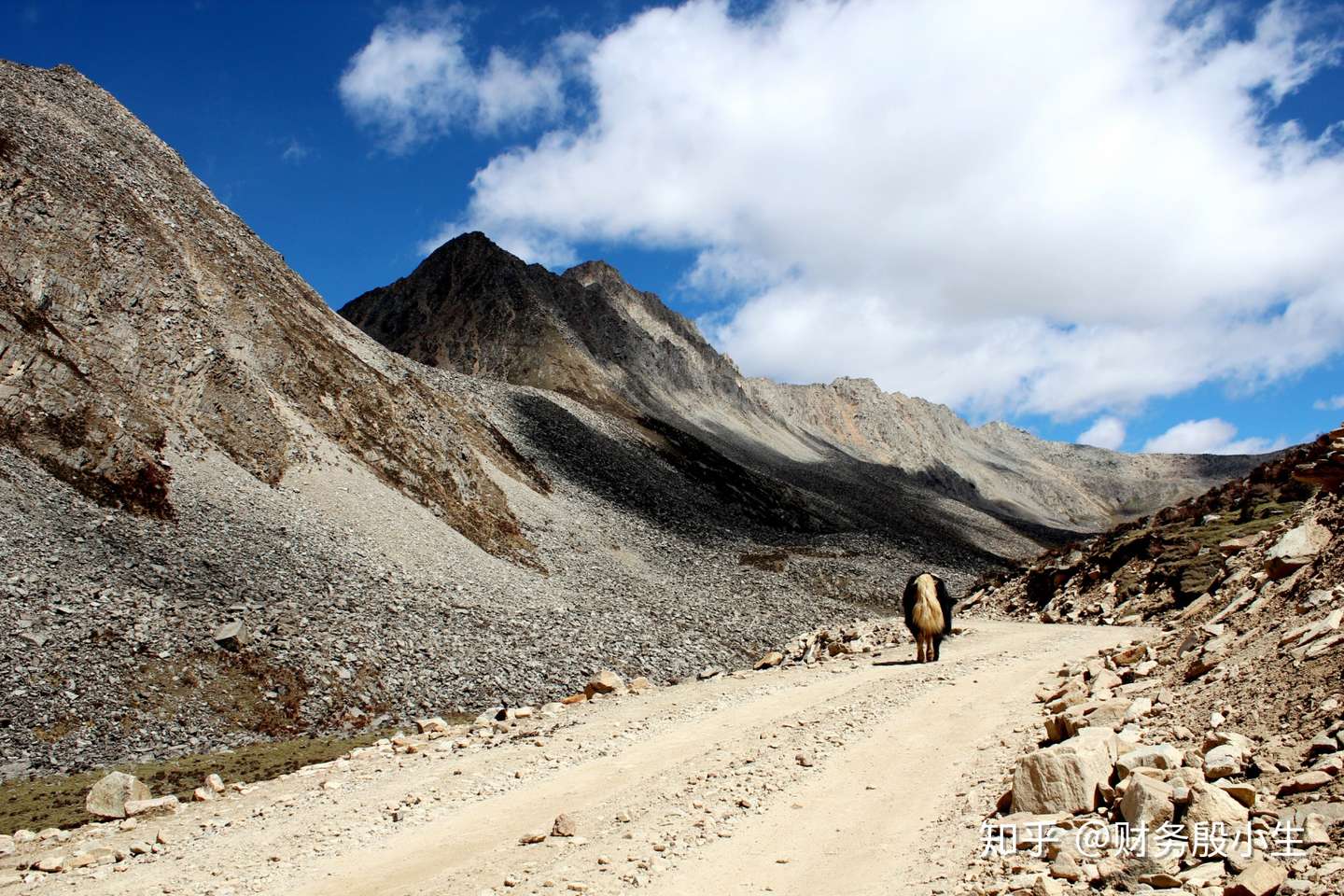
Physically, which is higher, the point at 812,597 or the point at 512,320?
the point at 512,320

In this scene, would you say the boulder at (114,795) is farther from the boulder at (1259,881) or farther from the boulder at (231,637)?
the boulder at (1259,881)

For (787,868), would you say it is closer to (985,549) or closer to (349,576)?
(349,576)

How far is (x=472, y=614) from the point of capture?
26.8 metres

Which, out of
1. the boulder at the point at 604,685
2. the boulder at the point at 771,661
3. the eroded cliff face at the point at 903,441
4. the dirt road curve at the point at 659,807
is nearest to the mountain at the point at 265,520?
the boulder at the point at 604,685

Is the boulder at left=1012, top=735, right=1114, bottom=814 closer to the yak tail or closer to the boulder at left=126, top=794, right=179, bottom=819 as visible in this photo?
the yak tail

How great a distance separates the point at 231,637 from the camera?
63.8ft

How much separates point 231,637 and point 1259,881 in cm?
2014

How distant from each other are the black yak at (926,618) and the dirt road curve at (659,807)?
84.1 inches

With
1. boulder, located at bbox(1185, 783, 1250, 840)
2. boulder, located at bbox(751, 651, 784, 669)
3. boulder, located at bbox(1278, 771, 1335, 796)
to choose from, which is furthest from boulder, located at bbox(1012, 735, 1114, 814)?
boulder, located at bbox(751, 651, 784, 669)

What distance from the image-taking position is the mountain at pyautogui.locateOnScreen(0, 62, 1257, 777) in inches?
727

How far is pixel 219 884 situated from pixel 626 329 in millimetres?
110005

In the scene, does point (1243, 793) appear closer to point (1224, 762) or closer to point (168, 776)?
point (1224, 762)

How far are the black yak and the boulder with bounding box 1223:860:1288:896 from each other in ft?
36.4

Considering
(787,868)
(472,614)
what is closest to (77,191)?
(472,614)
